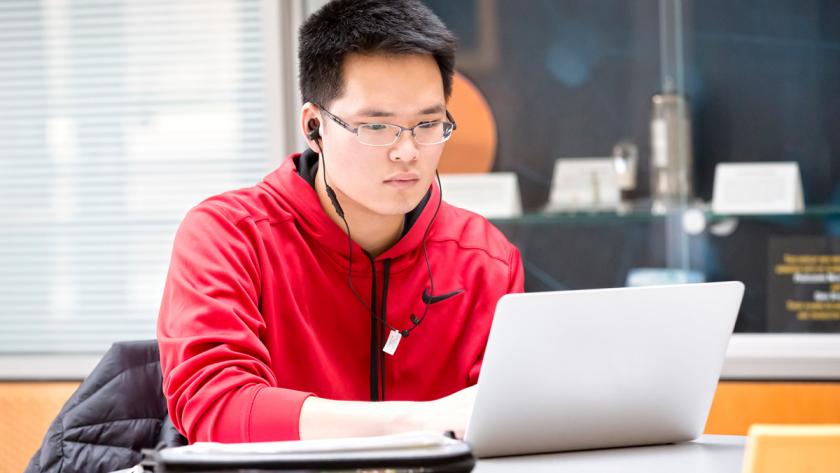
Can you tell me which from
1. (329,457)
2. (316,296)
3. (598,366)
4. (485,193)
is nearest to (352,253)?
(316,296)

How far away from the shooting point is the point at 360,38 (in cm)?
177

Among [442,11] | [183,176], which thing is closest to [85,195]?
[183,176]

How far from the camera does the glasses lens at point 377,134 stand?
1727 mm

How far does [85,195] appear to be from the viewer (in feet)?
9.62

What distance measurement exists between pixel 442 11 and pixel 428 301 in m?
1.24

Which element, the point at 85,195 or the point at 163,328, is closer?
the point at 163,328

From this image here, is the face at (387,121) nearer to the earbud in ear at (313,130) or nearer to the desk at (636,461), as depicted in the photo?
the earbud in ear at (313,130)

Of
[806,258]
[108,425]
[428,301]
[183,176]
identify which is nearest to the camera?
[108,425]

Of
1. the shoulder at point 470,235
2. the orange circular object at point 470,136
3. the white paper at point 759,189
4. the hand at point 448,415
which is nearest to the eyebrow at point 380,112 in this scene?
the shoulder at point 470,235

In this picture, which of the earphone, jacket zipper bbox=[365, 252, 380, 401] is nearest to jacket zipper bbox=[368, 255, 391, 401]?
jacket zipper bbox=[365, 252, 380, 401]

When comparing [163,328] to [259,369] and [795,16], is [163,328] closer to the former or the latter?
[259,369]

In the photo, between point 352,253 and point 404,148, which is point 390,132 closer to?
point 404,148

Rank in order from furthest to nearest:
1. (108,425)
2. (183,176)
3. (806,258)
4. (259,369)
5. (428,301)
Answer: (183,176)
(806,258)
(428,301)
(108,425)
(259,369)

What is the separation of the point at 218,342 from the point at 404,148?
47 centimetres
